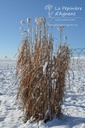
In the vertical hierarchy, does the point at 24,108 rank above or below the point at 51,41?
below

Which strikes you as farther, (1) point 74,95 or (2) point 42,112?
(1) point 74,95

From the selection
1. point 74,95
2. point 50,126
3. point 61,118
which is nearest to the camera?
point 50,126

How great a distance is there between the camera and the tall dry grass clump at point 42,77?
418 cm

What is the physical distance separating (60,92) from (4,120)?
3.48ft

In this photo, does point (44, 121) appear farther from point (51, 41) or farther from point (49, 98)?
point (51, 41)

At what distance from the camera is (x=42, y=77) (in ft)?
13.6

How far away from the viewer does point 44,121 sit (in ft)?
14.0

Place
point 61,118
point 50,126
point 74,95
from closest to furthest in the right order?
point 50,126 < point 61,118 < point 74,95

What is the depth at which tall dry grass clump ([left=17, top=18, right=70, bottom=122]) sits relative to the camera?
13.7 ft

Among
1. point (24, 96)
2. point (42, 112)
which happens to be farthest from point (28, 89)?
point (42, 112)

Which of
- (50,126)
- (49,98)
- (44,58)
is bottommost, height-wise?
(50,126)

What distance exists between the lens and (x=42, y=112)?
167 inches

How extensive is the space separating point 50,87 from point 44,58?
0.46 m

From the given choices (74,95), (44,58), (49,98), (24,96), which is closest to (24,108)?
(24,96)
